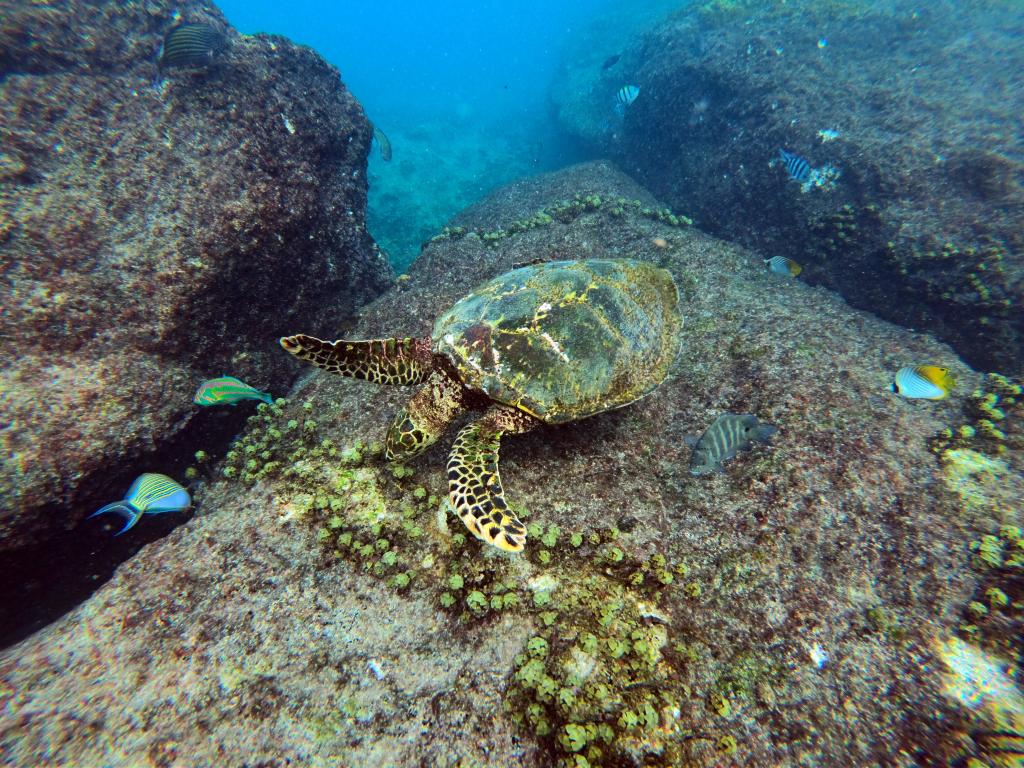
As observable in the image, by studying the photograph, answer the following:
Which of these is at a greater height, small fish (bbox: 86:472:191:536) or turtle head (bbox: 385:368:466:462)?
turtle head (bbox: 385:368:466:462)

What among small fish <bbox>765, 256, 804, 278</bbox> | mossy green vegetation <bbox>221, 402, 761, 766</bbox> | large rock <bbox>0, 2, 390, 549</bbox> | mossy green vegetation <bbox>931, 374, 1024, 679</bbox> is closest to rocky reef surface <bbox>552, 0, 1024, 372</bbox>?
small fish <bbox>765, 256, 804, 278</bbox>

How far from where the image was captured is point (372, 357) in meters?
4.28

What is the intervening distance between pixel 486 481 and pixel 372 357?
74.2 inches

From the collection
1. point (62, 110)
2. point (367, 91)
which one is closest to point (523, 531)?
point (62, 110)

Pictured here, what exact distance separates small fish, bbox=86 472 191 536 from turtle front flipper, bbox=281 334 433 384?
→ 203cm

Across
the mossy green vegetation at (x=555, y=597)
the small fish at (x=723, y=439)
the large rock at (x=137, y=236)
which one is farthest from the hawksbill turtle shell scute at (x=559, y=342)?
the large rock at (x=137, y=236)

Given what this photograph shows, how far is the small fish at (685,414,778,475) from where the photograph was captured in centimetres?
416

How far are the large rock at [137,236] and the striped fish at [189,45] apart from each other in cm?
25

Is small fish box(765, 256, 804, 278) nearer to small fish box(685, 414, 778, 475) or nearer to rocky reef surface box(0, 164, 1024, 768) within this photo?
rocky reef surface box(0, 164, 1024, 768)

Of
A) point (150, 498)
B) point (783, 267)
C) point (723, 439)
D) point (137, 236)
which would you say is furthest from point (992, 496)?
point (137, 236)

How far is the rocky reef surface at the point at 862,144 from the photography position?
766 centimetres

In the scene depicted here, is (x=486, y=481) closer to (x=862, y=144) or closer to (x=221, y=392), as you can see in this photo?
(x=221, y=392)

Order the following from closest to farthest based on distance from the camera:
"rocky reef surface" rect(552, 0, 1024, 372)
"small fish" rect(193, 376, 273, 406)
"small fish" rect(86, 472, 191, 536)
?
"small fish" rect(86, 472, 191, 536), "small fish" rect(193, 376, 273, 406), "rocky reef surface" rect(552, 0, 1024, 372)

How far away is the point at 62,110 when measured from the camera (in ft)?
19.0
